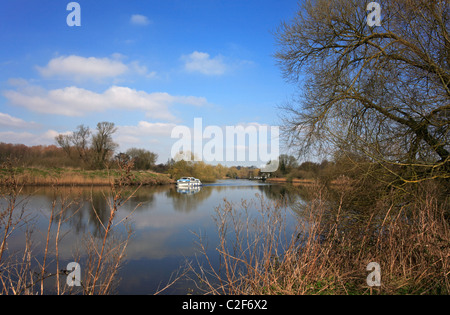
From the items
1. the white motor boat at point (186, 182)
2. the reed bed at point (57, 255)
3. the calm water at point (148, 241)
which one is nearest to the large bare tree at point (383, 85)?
the calm water at point (148, 241)

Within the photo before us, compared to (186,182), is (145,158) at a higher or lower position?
higher

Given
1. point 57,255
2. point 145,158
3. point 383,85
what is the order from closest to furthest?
point 57,255
point 383,85
point 145,158

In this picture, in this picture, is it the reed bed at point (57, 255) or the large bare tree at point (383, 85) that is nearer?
the reed bed at point (57, 255)

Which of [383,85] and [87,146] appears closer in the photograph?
[383,85]

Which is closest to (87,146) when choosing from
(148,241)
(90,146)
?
(90,146)

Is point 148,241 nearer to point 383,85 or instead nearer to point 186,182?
point 383,85

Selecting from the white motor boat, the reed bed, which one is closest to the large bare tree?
the reed bed

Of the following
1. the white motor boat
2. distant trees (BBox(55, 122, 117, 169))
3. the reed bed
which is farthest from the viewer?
the white motor boat

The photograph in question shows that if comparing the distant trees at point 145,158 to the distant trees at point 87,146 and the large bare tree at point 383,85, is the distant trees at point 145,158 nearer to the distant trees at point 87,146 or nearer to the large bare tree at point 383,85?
the distant trees at point 87,146

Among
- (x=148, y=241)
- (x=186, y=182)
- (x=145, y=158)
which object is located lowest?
(x=148, y=241)

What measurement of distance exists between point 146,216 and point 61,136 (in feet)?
19.9

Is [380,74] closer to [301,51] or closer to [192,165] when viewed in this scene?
[301,51]

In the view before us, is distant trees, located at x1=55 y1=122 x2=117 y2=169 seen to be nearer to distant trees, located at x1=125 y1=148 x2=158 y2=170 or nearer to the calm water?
the calm water
